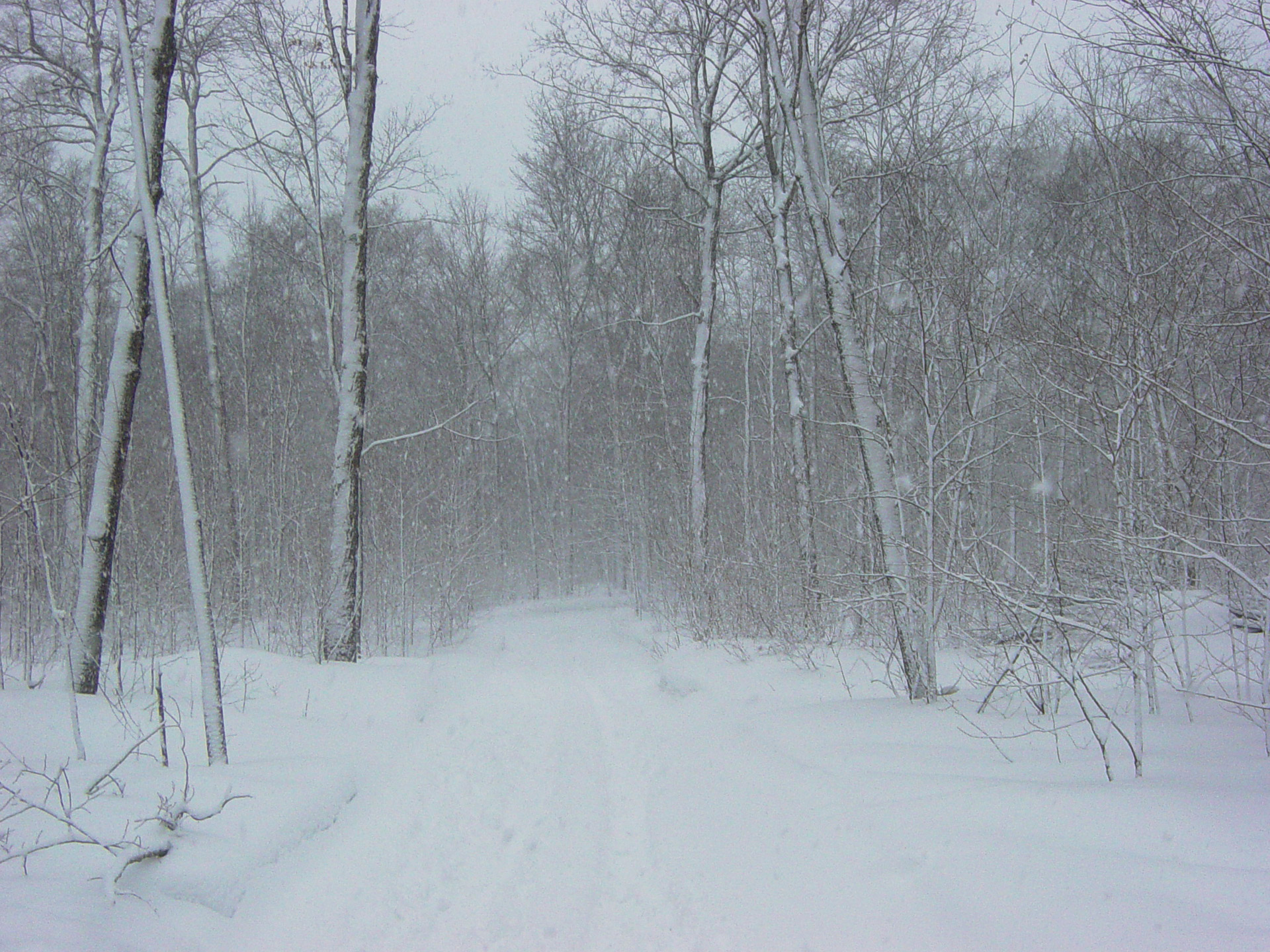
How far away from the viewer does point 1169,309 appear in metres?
7.16

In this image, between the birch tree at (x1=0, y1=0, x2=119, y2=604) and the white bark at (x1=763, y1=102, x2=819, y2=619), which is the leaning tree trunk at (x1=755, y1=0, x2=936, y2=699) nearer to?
the white bark at (x1=763, y1=102, x2=819, y2=619)

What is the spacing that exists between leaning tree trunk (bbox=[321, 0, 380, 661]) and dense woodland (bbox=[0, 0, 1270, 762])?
0.05 metres

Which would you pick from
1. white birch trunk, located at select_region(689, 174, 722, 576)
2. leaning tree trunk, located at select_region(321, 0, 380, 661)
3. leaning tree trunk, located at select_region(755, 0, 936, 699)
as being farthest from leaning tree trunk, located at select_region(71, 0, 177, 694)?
white birch trunk, located at select_region(689, 174, 722, 576)

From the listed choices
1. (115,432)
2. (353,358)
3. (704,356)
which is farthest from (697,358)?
(115,432)

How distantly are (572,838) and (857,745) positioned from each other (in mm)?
2085

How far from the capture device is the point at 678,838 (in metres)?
4.77

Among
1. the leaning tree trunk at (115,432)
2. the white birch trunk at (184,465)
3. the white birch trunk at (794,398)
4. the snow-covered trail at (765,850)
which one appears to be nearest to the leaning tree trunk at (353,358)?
the leaning tree trunk at (115,432)

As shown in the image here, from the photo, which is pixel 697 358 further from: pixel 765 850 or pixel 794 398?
pixel 765 850

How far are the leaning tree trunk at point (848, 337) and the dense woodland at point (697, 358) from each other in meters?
0.04

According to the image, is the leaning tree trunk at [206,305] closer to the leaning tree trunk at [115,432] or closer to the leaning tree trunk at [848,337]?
the leaning tree trunk at [115,432]

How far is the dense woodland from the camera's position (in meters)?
5.79

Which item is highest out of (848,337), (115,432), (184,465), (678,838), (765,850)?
(848,337)

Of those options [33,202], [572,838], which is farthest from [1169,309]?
[33,202]

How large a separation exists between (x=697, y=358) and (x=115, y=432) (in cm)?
922
